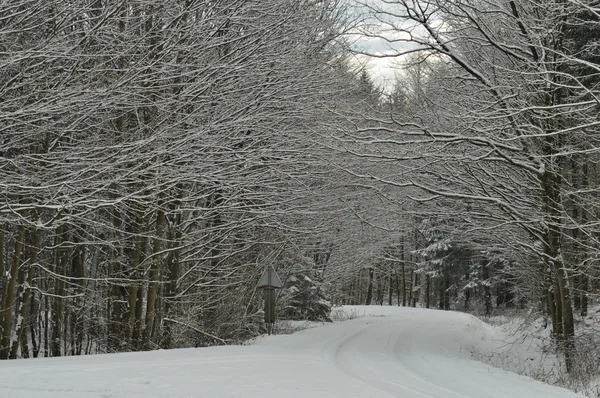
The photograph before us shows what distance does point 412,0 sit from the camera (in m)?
11.4

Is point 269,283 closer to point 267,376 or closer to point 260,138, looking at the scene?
point 260,138

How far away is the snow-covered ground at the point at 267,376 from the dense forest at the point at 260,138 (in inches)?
96.6

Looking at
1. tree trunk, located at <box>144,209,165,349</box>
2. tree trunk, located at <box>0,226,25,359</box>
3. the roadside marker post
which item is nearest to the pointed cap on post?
the roadside marker post

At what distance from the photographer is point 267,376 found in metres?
8.67

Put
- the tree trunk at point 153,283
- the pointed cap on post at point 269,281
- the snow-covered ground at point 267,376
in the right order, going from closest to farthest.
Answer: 1. the snow-covered ground at point 267,376
2. the tree trunk at point 153,283
3. the pointed cap on post at point 269,281

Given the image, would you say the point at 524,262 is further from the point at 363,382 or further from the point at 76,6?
the point at 76,6

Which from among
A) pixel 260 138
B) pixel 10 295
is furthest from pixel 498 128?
pixel 10 295

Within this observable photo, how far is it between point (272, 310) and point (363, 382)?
239 inches

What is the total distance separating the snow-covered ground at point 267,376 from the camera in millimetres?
7410

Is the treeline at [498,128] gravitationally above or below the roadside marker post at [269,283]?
above

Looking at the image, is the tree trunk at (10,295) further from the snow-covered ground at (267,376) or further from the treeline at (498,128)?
the treeline at (498,128)

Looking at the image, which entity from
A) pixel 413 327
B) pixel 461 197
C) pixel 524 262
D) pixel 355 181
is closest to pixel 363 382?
pixel 461 197

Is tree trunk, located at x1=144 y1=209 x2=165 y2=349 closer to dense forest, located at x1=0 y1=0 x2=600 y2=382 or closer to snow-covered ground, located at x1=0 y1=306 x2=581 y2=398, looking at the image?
dense forest, located at x1=0 y1=0 x2=600 y2=382

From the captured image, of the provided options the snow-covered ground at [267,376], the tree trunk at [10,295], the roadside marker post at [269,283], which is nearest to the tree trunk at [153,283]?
the roadside marker post at [269,283]
